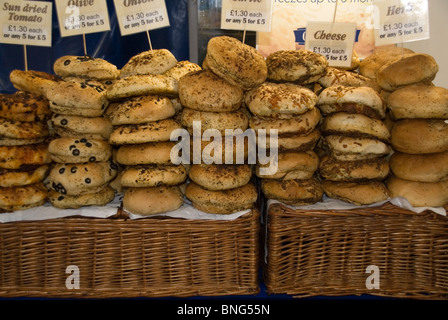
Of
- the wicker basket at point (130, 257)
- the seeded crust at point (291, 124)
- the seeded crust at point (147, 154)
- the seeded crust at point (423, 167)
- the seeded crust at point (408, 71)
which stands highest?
the seeded crust at point (408, 71)

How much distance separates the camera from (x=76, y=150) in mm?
1992

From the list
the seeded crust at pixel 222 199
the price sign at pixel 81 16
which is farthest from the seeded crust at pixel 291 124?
the price sign at pixel 81 16

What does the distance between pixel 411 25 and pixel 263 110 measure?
1140 millimetres

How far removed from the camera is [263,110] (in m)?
1.94

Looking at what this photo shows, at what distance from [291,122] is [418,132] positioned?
0.76m

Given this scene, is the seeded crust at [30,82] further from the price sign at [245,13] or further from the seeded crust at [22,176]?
the price sign at [245,13]

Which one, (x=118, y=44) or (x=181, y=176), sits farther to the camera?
(x=118, y=44)

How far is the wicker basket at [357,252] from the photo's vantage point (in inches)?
76.7

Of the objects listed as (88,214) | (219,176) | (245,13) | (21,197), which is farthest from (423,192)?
(21,197)

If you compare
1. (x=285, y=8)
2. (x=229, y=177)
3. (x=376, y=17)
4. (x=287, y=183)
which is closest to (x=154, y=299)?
(x=229, y=177)

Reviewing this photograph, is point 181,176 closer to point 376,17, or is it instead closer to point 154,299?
point 154,299

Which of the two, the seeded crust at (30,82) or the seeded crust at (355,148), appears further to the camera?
the seeded crust at (30,82)

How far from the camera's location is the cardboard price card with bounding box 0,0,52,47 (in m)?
2.21

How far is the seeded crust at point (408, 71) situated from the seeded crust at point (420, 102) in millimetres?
53
